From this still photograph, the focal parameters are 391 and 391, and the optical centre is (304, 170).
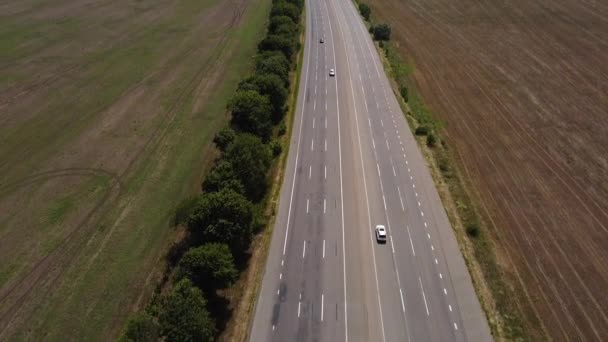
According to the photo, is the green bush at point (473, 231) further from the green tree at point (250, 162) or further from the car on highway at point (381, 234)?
the green tree at point (250, 162)

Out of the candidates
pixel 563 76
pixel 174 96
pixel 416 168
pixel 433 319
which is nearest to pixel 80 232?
pixel 174 96

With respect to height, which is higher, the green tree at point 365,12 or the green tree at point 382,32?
the green tree at point 365,12

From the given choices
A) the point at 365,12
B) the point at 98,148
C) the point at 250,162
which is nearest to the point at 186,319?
the point at 250,162

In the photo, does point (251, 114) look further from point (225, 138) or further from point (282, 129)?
point (282, 129)

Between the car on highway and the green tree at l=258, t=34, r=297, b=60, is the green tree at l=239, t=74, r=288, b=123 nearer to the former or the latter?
the green tree at l=258, t=34, r=297, b=60

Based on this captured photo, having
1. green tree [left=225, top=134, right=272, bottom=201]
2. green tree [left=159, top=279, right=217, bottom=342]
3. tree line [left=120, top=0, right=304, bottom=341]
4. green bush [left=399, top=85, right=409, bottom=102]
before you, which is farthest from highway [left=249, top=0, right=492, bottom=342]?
green tree [left=159, top=279, right=217, bottom=342]

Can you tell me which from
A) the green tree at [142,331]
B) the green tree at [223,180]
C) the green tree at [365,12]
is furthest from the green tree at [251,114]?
the green tree at [365,12]
